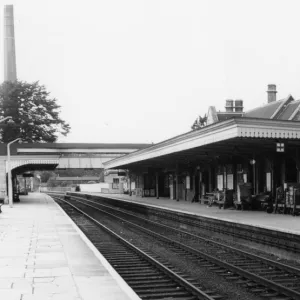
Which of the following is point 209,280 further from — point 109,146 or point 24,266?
point 109,146

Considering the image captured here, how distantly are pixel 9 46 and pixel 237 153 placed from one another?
51047 mm

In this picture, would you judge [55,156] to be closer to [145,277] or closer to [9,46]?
[145,277]

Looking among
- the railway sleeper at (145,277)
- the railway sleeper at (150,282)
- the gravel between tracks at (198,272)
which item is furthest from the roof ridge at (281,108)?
the railway sleeper at (150,282)

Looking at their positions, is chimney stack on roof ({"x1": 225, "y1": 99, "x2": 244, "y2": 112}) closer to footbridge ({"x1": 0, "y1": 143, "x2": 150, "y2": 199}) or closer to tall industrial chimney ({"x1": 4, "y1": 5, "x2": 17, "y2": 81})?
footbridge ({"x1": 0, "y1": 143, "x2": 150, "y2": 199})

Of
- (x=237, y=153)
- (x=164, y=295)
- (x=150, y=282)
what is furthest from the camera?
(x=237, y=153)

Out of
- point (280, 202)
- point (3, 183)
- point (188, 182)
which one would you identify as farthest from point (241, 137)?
point (3, 183)

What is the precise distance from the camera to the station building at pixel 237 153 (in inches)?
663

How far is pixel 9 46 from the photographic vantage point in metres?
66.8

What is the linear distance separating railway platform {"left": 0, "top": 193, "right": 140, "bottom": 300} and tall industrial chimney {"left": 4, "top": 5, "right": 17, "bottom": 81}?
55953mm

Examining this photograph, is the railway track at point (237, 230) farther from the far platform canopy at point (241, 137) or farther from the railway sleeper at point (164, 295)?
the railway sleeper at point (164, 295)

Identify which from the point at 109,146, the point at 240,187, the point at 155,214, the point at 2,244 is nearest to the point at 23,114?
the point at 109,146

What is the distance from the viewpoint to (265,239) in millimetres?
13516

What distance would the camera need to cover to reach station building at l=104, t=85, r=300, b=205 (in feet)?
55.3

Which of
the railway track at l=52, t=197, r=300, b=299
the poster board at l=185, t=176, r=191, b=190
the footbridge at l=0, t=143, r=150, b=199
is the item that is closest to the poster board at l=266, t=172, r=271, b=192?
the railway track at l=52, t=197, r=300, b=299
